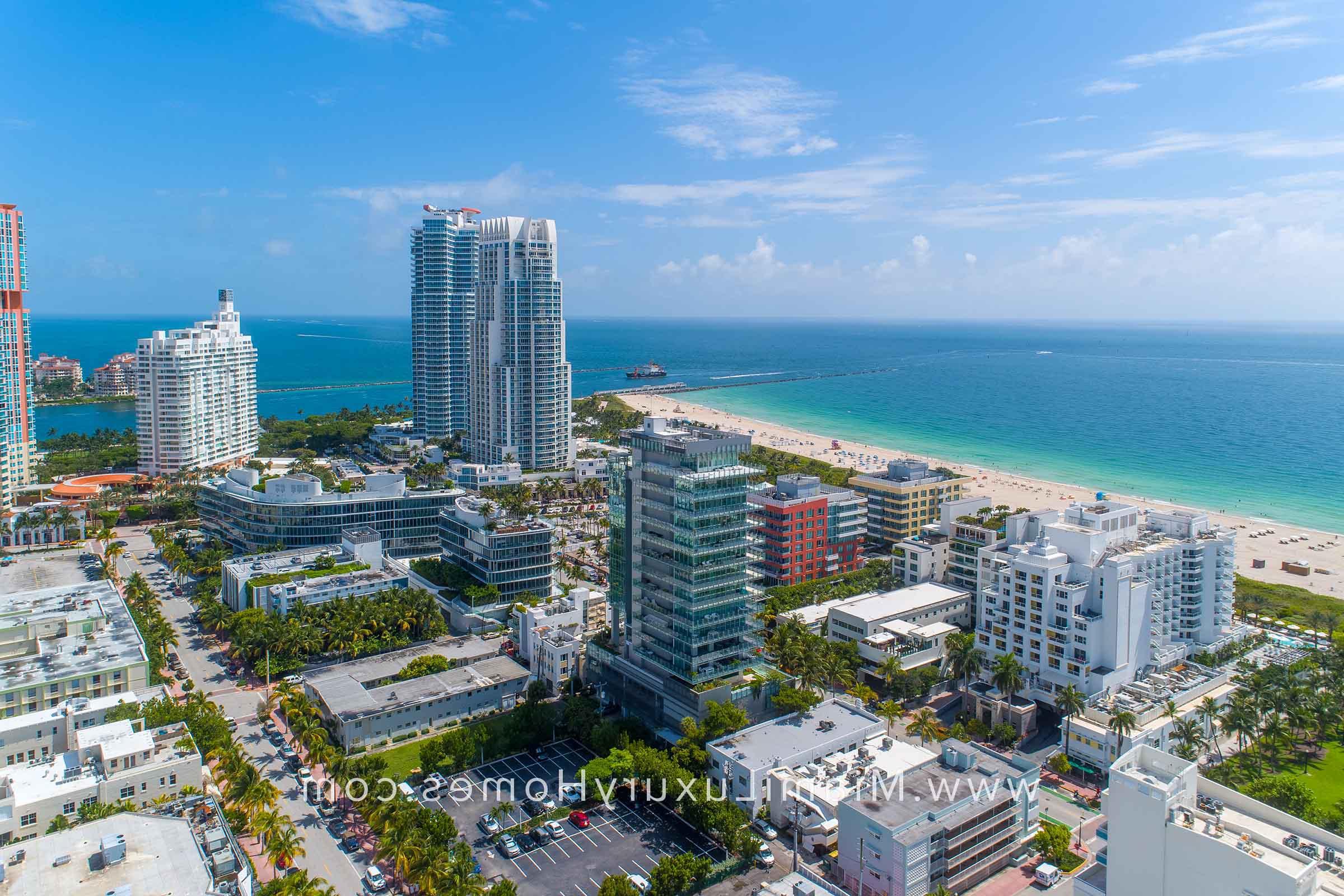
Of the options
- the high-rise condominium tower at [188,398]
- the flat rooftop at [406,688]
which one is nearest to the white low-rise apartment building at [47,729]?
the flat rooftop at [406,688]

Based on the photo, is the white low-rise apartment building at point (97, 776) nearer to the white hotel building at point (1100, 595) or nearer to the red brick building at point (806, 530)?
the white hotel building at point (1100, 595)

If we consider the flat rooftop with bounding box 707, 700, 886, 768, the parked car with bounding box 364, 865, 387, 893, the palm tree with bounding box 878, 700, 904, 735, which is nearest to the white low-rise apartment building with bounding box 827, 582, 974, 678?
the palm tree with bounding box 878, 700, 904, 735

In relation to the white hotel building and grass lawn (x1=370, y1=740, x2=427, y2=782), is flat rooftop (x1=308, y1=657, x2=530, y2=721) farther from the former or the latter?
the white hotel building

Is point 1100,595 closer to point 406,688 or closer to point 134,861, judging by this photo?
point 406,688

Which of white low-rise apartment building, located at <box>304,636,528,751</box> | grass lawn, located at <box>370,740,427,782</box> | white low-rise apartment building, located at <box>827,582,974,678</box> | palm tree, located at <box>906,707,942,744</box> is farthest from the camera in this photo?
white low-rise apartment building, located at <box>827,582,974,678</box>

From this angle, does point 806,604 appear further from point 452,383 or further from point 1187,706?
point 452,383

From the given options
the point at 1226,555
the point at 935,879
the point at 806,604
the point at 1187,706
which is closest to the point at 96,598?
the point at 806,604
